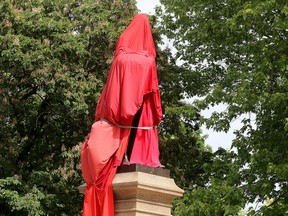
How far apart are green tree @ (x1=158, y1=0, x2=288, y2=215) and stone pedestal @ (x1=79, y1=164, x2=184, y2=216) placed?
6145 mm

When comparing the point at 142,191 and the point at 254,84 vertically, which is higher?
the point at 254,84

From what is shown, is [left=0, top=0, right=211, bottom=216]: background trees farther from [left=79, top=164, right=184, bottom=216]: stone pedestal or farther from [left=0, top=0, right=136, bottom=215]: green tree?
[left=79, top=164, right=184, bottom=216]: stone pedestal

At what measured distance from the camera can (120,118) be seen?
8.12 meters

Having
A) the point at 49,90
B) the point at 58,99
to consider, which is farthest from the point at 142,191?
the point at 58,99

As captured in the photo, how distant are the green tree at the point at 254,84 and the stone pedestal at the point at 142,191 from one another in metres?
6.15

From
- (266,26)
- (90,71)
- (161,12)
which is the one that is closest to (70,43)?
(90,71)

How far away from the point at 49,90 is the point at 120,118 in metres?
10.0

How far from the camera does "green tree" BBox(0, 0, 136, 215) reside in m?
17.4

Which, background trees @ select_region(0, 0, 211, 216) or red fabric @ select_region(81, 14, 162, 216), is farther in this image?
background trees @ select_region(0, 0, 211, 216)

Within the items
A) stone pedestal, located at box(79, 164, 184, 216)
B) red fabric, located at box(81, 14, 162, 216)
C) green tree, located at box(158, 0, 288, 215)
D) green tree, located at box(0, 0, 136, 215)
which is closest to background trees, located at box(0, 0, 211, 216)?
green tree, located at box(0, 0, 136, 215)

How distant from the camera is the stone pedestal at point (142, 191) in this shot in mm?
7719

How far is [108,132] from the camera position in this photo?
26.7 feet

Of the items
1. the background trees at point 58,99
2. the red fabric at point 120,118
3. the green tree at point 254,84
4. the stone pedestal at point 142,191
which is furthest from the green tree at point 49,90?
the stone pedestal at point 142,191

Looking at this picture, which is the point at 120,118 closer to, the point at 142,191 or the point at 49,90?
the point at 142,191
